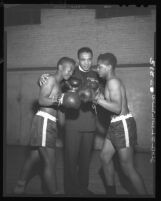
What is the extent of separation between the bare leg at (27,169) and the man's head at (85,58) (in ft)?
4.67

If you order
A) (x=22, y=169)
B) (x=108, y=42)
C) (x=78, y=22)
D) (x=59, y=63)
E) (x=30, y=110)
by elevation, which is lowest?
(x=22, y=169)

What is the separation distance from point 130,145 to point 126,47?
1.41 metres

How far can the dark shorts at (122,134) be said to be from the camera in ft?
15.5

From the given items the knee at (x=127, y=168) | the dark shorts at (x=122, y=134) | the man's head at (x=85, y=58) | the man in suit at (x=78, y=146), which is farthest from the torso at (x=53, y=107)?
the knee at (x=127, y=168)

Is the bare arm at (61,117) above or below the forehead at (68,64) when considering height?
below

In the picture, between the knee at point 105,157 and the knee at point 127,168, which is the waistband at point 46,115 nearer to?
the knee at point 105,157

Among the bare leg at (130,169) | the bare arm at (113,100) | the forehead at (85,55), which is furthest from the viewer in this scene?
the forehead at (85,55)

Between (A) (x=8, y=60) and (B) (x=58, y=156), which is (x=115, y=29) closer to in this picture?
(A) (x=8, y=60)

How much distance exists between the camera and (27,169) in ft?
15.8

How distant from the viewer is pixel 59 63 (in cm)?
493

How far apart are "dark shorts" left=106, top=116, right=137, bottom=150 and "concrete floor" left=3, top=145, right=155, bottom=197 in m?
0.29

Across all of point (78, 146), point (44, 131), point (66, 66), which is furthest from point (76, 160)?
point (66, 66)

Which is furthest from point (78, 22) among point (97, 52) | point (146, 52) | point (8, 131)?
point (8, 131)

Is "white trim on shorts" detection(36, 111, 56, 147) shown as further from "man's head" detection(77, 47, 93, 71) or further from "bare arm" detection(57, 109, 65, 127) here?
"man's head" detection(77, 47, 93, 71)
